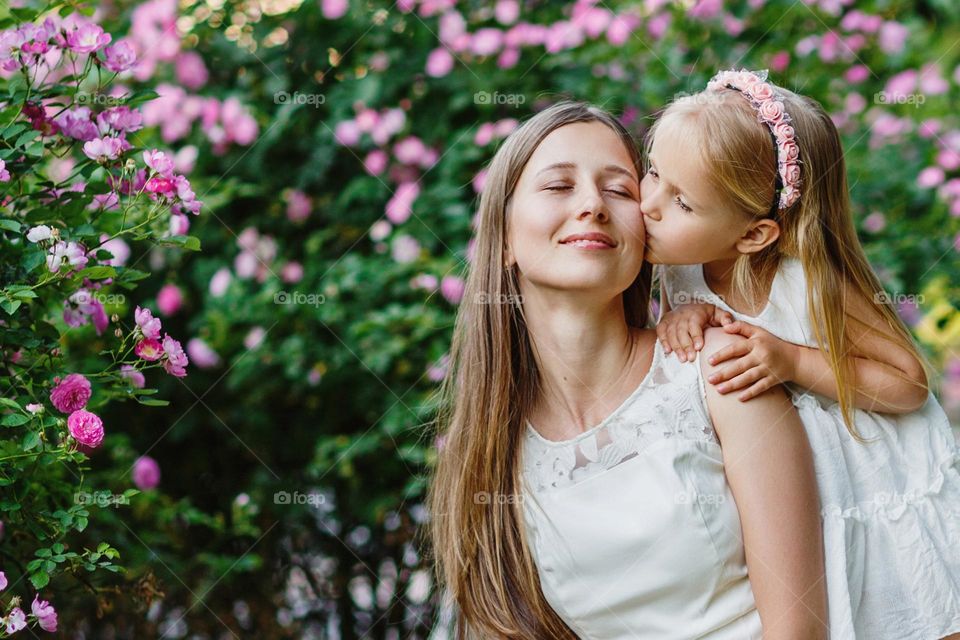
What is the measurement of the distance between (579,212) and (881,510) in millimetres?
737

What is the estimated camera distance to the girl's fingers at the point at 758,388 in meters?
1.82

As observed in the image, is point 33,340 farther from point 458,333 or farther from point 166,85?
point 166,85

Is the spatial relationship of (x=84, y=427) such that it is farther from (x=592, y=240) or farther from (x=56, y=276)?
(x=592, y=240)

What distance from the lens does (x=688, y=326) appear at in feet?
6.44

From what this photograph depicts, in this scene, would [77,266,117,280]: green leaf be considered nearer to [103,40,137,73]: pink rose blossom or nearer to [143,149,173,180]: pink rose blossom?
[143,149,173,180]: pink rose blossom

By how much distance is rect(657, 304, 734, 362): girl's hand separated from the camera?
194 cm

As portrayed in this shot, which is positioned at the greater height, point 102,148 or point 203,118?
point 102,148

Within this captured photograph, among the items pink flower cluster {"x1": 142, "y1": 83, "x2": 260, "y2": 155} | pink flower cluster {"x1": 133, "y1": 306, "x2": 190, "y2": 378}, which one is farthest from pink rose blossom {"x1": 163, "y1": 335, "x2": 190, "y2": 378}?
pink flower cluster {"x1": 142, "y1": 83, "x2": 260, "y2": 155}

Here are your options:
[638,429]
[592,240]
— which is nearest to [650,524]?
[638,429]

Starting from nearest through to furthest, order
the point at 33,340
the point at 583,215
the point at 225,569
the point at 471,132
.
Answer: the point at 33,340 < the point at 583,215 < the point at 225,569 < the point at 471,132

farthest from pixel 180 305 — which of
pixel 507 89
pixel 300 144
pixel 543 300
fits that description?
pixel 543 300

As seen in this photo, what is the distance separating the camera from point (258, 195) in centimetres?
355

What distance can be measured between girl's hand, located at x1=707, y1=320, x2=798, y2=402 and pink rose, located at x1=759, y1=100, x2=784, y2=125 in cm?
37

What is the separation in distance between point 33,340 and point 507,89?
2083 mm
